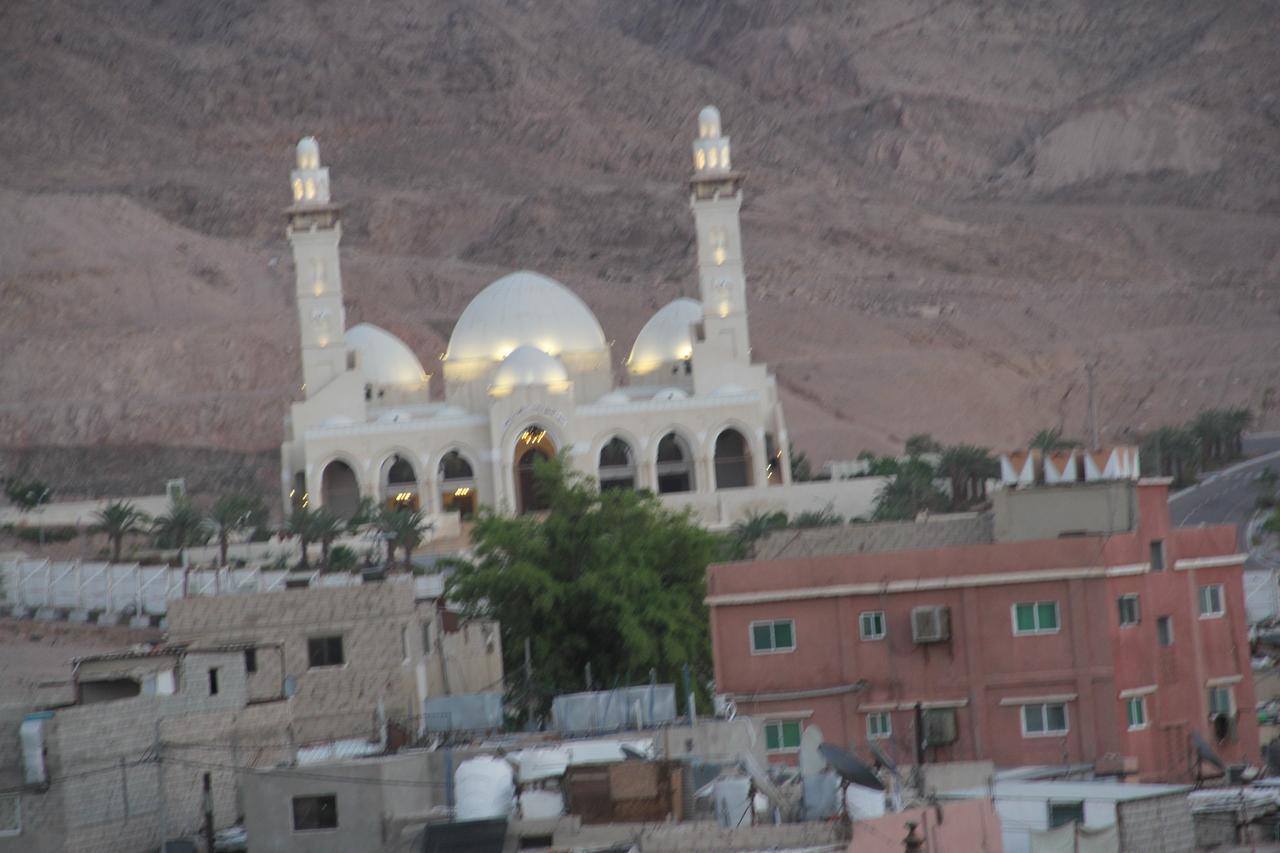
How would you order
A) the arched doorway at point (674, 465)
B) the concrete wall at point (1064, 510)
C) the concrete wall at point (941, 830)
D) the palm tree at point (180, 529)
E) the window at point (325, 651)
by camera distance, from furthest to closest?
the arched doorway at point (674, 465) → the palm tree at point (180, 529) → the window at point (325, 651) → the concrete wall at point (1064, 510) → the concrete wall at point (941, 830)

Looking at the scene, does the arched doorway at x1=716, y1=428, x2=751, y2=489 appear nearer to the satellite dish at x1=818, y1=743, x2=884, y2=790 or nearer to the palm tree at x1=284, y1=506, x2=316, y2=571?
the palm tree at x1=284, y1=506, x2=316, y2=571

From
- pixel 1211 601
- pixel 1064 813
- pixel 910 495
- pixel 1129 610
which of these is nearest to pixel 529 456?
pixel 910 495

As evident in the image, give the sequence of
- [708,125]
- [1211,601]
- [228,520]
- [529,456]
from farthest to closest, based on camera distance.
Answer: [708,125] → [529,456] → [228,520] → [1211,601]

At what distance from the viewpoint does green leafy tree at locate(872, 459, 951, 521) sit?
207ft

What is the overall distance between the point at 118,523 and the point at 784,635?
1299 inches

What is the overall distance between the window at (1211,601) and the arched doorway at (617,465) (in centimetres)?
4008

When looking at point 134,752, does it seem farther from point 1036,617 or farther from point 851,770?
point 1036,617

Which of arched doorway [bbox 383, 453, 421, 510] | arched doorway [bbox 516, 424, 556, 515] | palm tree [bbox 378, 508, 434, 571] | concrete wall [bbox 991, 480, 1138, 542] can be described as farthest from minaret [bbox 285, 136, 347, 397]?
concrete wall [bbox 991, 480, 1138, 542]

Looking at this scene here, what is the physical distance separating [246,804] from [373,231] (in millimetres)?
119071

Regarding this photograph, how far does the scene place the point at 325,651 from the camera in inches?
1203

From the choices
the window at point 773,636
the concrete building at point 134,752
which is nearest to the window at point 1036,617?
the window at point 773,636

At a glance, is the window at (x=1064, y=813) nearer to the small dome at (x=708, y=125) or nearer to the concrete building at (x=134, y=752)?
the concrete building at (x=134, y=752)

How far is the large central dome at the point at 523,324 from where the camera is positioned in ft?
244

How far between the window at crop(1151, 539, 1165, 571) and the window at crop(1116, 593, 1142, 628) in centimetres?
82
